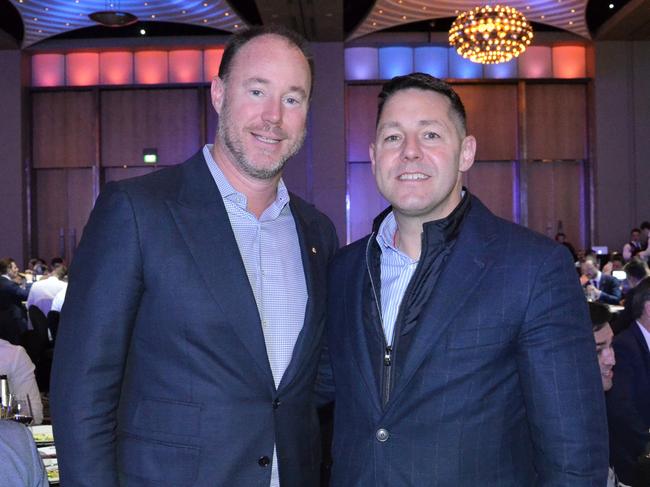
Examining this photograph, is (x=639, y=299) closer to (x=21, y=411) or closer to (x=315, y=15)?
(x=21, y=411)

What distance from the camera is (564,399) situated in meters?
1.63

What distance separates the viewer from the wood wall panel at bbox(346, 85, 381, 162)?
1487 cm

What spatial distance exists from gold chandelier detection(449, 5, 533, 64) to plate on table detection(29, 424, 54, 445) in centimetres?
852

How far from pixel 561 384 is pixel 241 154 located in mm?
981

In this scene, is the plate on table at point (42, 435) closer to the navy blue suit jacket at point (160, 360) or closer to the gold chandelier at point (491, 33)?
the navy blue suit jacket at point (160, 360)

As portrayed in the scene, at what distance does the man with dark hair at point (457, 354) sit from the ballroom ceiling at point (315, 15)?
35.1 feet

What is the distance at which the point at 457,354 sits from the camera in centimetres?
171

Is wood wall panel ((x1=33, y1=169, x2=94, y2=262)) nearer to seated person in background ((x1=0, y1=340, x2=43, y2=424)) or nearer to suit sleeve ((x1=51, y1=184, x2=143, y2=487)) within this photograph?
seated person in background ((x1=0, y1=340, x2=43, y2=424))

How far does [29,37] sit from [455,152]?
14.1 metres

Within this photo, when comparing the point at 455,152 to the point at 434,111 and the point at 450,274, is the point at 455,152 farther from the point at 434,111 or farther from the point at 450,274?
the point at 450,274

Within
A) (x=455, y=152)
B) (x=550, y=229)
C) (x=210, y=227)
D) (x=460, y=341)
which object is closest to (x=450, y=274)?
(x=460, y=341)

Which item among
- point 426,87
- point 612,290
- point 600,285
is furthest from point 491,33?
point 426,87

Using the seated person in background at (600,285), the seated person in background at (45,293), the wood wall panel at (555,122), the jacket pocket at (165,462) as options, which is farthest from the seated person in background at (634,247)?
the jacket pocket at (165,462)

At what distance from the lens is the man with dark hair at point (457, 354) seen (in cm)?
165
